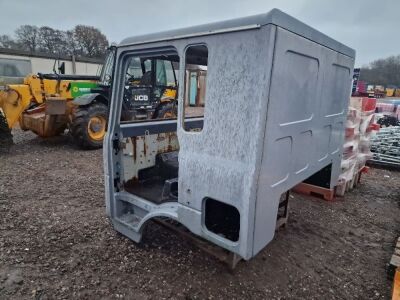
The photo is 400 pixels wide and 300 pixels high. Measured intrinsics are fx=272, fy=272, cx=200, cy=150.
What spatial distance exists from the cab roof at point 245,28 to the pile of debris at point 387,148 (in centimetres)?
496

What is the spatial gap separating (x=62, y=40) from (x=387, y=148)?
33.7 metres

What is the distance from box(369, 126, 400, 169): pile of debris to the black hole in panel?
5574 mm

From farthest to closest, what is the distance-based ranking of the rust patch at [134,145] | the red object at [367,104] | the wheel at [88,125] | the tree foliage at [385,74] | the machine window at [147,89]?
1. the tree foliage at [385,74]
2. the machine window at [147,89]
3. the wheel at [88,125]
4. the red object at [367,104]
5. the rust patch at [134,145]

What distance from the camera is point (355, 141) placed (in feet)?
15.2

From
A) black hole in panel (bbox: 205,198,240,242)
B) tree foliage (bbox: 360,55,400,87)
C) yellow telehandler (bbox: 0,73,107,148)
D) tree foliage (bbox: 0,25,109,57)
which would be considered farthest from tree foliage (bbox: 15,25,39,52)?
tree foliage (bbox: 360,55,400,87)

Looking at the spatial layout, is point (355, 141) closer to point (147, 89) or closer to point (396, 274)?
point (396, 274)

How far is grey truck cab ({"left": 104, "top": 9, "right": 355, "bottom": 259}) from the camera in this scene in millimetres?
1673

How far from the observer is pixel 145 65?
7.21m

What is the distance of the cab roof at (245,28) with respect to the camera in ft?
5.22

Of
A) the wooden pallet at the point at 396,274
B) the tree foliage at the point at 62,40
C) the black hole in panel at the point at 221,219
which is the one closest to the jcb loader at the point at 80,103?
the black hole in panel at the point at 221,219

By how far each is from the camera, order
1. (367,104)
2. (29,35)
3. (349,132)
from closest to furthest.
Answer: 1. (349,132)
2. (367,104)
3. (29,35)

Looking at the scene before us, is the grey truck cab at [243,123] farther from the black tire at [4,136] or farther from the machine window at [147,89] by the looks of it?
the black tire at [4,136]

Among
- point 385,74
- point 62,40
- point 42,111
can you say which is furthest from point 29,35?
point 385,74

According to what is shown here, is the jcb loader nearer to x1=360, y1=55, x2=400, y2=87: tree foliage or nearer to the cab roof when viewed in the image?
the cab roof
